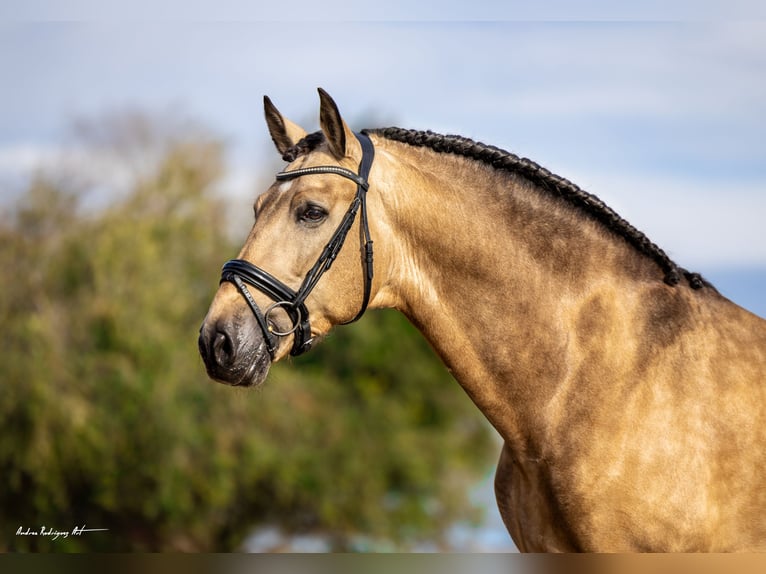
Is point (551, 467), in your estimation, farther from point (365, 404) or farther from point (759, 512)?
point (365, 404)

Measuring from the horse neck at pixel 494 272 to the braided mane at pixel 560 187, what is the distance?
50 mm

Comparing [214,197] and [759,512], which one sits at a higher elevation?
[214,197]

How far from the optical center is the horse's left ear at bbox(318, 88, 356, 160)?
423 centimetres

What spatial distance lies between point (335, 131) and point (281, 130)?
0.61 m

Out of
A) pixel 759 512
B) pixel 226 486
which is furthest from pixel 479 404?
pixel 226 486

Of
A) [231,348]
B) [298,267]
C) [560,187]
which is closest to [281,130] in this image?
[298,267]

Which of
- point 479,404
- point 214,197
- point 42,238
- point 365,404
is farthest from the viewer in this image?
point 365,404

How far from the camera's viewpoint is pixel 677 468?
3.90m

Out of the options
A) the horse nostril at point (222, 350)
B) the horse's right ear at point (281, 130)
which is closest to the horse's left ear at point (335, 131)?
the horse's right ear at point (281, 130)

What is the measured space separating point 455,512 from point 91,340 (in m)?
12.5

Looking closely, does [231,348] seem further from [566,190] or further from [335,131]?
[566,190]

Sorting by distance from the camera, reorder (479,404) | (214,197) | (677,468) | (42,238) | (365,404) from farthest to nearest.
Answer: (365,404), (214,197), (42,238), (479,404), (677,468)

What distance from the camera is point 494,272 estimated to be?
14.0 ft

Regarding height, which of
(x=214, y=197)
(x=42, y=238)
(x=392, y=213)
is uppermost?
(x=214, y=197)
